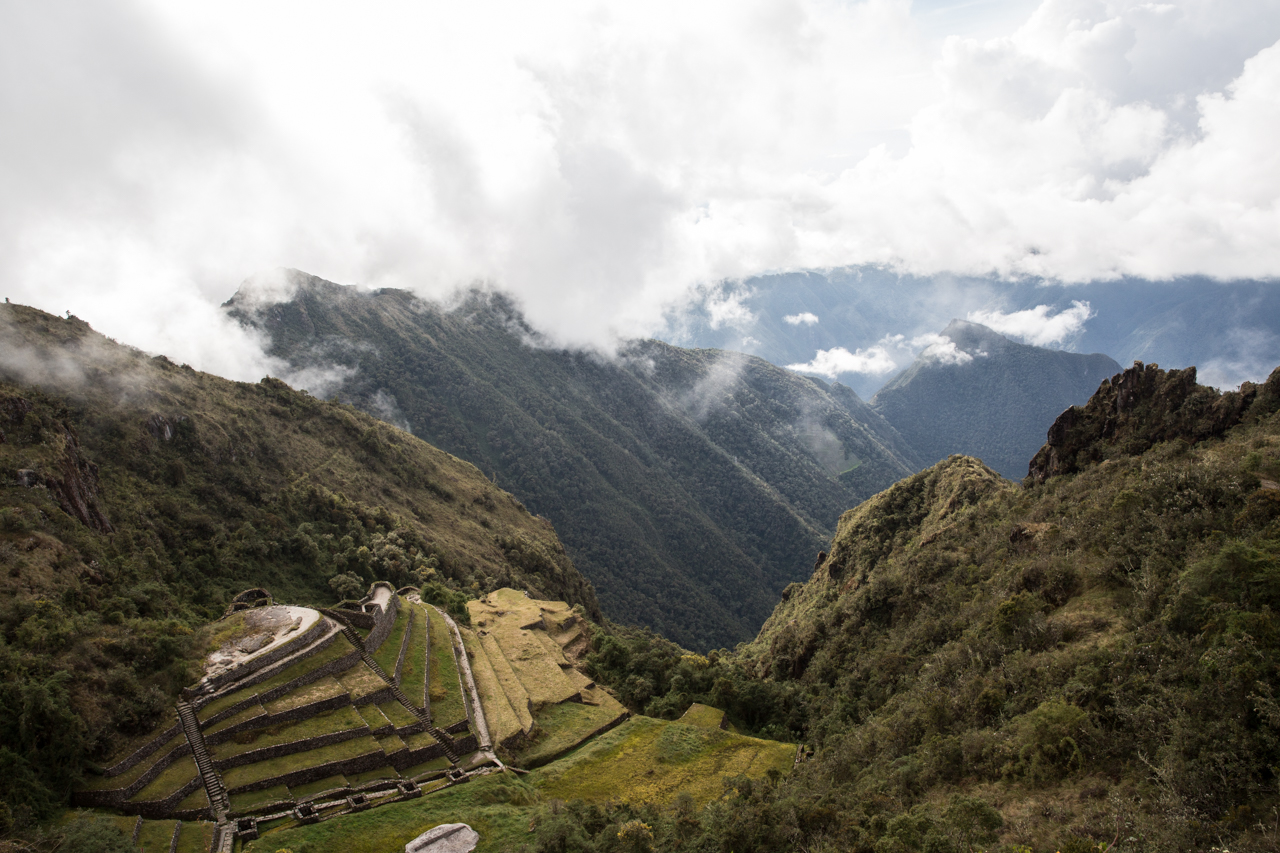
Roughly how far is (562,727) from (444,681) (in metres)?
9.75

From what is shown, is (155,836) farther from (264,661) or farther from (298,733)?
(264,661)

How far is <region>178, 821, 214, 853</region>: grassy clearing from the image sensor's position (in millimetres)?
29484

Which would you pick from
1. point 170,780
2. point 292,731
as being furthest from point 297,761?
point 170,780

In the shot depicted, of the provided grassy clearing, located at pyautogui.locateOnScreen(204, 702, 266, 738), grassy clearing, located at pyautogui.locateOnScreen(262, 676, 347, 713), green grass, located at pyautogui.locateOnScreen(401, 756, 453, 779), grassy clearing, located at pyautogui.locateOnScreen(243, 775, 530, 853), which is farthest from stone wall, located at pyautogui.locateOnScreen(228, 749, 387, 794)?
grassy clearing, located at pyautogui.locateOnScreen(262, 676, 347, 713)

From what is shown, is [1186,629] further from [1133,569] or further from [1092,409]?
[1092,409]

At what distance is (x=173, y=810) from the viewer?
31359 millimetres

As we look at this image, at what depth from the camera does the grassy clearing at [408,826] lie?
3053 cm

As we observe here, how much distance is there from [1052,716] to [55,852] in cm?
4065

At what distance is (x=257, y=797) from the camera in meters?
33.3

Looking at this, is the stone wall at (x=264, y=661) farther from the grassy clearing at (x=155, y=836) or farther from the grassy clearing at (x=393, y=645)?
the grassy clearing at (x=155, y=836)

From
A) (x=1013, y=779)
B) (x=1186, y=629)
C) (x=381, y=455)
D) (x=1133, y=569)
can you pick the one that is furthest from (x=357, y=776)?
(x=381, y=455)

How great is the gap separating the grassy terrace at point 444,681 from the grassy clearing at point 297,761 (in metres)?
5.89

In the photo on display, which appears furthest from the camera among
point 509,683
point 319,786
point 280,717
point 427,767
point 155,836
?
point 509,683

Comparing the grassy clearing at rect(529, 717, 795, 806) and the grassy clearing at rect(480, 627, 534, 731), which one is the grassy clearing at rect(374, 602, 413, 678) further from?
the grassy clearing at rect(529, 717, 795, 806)
